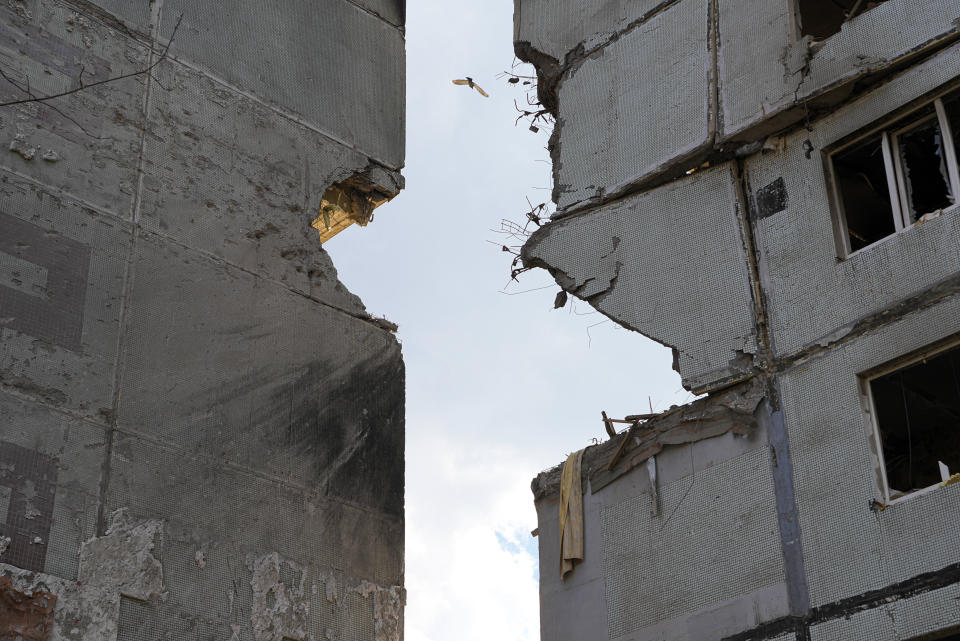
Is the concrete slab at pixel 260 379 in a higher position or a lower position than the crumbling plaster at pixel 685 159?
lower

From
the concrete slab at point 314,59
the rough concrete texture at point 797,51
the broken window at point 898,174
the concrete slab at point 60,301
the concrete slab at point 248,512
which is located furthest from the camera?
the concrete slab at point 314,59

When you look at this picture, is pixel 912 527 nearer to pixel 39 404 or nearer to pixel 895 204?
pixel 895 204

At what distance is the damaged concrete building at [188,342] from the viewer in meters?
8.66

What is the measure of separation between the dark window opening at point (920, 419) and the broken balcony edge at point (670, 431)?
99cm

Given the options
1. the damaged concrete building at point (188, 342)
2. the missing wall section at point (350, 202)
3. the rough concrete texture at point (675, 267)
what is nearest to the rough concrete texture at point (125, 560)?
the damaged concrete building at point (188, 342)

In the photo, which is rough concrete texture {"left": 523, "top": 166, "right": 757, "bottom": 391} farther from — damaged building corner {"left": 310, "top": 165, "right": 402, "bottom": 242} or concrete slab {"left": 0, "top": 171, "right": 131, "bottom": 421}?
concrete slab {"left": 0, "top": 171, "right": 131, "bottom": 421}

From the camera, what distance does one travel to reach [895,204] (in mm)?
9484

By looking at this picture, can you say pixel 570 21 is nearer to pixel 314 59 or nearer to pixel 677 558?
pixel 314 59

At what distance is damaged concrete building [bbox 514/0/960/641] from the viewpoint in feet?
28.6

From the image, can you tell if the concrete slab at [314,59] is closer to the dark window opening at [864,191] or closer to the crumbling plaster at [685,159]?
the crumbling plaster at [685,159]

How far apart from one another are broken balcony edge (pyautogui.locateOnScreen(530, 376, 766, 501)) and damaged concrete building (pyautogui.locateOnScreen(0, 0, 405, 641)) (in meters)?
1.68

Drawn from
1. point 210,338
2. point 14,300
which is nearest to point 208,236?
point 210,338

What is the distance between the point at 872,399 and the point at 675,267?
7.48 ft

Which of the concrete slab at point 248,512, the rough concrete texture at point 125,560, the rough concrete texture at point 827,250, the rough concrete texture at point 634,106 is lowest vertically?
the rough concrete texture at point 125,560
